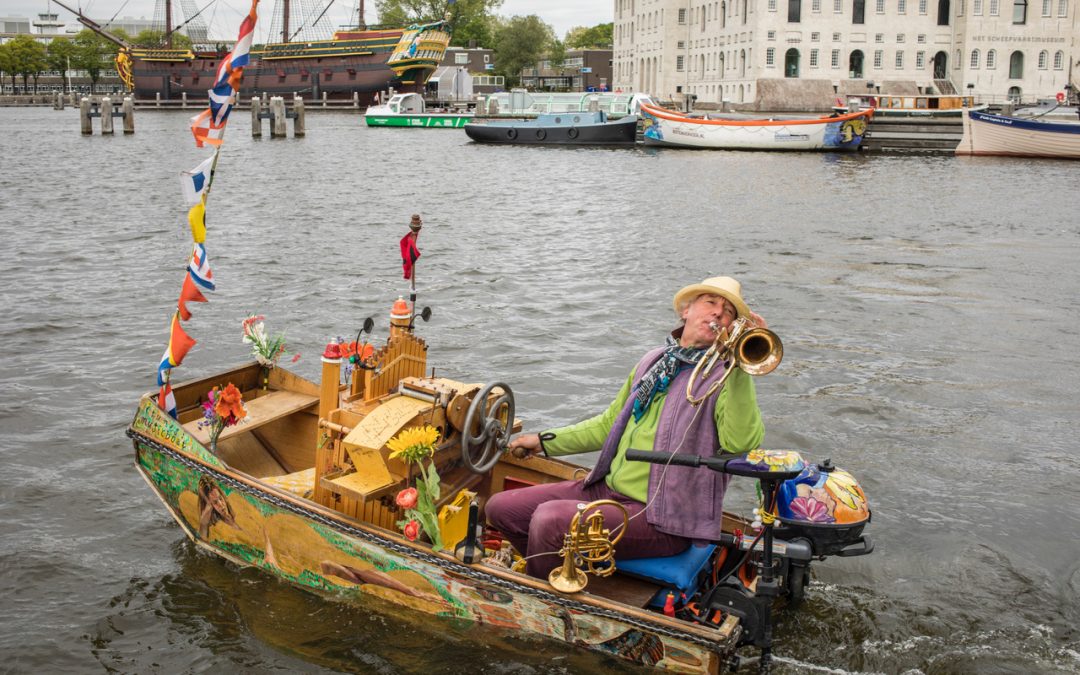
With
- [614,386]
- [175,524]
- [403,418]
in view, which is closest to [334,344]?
[403,418]

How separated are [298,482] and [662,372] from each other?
114 inches

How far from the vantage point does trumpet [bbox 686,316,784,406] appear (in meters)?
4.66

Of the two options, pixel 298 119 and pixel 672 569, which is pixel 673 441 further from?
pixel 298 119

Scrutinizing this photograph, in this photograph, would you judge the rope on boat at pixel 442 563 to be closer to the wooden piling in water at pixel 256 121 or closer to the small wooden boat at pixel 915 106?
the small wooden boat at pixel 915 106

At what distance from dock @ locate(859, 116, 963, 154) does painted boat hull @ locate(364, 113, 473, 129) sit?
2799 cm

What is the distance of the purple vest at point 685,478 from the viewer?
518 centimetres

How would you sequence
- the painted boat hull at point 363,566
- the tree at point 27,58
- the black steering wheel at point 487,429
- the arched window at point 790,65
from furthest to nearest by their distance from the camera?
the tree at point 27,58 < the arched window at point 790,65 < the black steering wheel at point 487,429 < the painted boat hull at point 363,566

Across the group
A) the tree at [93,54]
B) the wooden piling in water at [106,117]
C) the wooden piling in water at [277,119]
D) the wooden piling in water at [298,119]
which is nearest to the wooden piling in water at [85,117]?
the wooden piling in water at [106,117]

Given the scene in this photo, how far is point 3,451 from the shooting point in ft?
31.1

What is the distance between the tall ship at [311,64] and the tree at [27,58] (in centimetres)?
4390

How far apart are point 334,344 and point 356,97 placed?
86193 millimetres

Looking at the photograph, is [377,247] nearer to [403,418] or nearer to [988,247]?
[988,247]

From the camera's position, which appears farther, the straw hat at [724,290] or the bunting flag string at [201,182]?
the bunting flag string at [201,182]

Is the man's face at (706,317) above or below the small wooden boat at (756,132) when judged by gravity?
below
